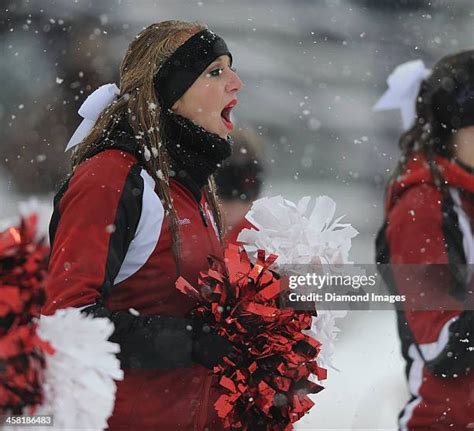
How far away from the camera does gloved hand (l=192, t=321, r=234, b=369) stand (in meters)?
1.23

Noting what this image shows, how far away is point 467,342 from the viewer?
1.49m

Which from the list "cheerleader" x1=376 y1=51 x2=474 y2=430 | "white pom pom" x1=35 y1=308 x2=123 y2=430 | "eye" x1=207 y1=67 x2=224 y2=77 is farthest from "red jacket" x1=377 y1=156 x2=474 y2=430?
"white pom pom" x1=35 y1=308 x2=123 y2=430

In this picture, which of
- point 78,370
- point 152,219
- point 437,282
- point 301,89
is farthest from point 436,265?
point 301,89

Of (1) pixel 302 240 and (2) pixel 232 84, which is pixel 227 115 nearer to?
(2) pixel 232 84

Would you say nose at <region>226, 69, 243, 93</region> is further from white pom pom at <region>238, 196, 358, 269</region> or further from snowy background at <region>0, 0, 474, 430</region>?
snowy background at <region>0, 0, 474, 430</region>

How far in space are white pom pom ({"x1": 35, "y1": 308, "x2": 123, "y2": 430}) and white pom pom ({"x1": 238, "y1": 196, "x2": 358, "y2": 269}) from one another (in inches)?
15.6

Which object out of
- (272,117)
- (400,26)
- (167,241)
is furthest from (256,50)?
(167,241)

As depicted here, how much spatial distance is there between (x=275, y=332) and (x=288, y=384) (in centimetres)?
8

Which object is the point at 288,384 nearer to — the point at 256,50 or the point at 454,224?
the point at 454,224

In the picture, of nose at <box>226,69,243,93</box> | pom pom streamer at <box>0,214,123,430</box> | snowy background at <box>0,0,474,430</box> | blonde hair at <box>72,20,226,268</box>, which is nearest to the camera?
pom pom streamer at <box>0,214,123,430</box>

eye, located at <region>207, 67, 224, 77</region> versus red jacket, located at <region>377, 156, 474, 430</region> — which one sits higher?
eye, located at <region>207, 67, 224, 77</region>

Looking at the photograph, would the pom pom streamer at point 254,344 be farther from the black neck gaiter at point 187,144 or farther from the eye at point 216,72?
the eye at point 216,72

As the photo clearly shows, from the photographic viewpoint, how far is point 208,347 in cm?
123

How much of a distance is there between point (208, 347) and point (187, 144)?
33 cm
